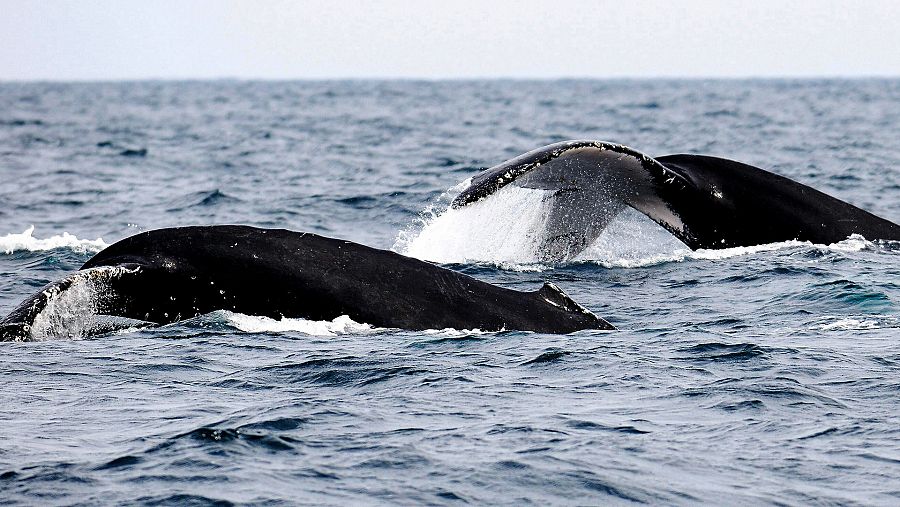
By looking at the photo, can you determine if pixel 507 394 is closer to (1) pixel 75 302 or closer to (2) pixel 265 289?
(2) pixel 265 289

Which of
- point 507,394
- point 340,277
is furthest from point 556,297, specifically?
point 340,277

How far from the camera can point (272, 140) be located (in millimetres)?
36719

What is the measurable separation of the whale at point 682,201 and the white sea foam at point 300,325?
7.27 feet

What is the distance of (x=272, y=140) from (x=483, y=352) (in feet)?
94.9

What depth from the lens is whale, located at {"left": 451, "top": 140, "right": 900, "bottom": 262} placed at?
10.6 metres

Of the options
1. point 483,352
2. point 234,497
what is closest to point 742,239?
point 483,352

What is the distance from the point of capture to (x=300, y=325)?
27.4 feet

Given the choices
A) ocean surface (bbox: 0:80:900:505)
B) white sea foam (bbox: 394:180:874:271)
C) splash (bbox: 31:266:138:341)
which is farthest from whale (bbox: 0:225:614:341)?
white sea foam (bbox: 394:180:874:271)

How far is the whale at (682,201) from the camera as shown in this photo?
10.6m

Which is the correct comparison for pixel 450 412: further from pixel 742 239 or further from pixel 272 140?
pixel 272 140

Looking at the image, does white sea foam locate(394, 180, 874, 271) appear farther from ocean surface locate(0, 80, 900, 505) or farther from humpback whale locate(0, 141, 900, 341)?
humpback whale locate(0, 141, 900, 341)

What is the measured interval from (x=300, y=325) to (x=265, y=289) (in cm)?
47

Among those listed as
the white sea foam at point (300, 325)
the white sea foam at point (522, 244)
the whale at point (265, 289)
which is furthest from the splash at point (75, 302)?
the white sea foam at point (522, 244)

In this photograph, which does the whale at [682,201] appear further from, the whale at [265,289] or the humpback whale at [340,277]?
the whale at [265,289]
